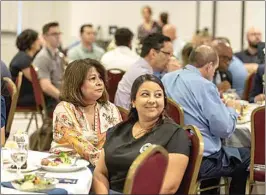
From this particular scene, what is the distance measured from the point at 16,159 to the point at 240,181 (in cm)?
217

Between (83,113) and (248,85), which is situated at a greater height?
(83,113)

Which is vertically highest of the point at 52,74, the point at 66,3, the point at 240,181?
the point at 66,3

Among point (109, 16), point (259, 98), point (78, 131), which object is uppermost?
point (109, 16)

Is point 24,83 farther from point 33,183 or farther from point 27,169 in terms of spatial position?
point 33,183

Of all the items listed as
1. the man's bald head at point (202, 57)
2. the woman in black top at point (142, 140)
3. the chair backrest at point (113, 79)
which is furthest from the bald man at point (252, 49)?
the woman in black top at point (142, 140)

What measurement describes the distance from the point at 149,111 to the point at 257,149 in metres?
1.32

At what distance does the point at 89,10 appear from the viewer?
41.9 ft

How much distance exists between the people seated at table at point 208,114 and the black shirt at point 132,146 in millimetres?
961

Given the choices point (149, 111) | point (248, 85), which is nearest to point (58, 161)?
point (149, 111)

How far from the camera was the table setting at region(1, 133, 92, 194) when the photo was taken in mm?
2732

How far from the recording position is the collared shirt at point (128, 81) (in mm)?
5327

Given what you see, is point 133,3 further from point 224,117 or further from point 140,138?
point 140,138

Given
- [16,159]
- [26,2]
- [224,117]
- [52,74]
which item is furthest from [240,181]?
[26,2]

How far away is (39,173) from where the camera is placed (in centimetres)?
300
